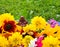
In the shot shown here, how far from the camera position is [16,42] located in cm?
217

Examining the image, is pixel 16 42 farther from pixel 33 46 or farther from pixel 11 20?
pixel 11 20

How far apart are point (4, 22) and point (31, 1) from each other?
15.4 feet

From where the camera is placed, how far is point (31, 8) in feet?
21.6

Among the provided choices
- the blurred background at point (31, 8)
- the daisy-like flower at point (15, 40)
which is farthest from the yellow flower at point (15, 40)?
the blurred background at point (31, 8)

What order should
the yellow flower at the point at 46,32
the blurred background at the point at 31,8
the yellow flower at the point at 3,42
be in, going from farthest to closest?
the blurred background at the point at 31,8 < the yellow flower at the point at 46,32 < the yellow flower at the point at 3,42

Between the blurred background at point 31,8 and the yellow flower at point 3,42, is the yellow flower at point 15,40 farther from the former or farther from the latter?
the blurred background at point 31,8

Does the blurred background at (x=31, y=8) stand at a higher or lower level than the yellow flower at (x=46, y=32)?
lower

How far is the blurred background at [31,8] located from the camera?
6195 millimetres

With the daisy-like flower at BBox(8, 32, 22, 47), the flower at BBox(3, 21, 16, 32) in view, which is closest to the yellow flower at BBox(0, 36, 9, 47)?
the daisy-like flower at BBox(8, 32, 22, 47)

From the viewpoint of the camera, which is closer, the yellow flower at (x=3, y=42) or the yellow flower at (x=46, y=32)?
the yellow flower at (x=3, y=42)

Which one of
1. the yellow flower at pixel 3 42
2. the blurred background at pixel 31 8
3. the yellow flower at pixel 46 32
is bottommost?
the blurred background at pixel 31 8

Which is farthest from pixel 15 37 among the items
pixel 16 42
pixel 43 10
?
pixel 43 10

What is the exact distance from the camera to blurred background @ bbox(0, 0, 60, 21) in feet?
20.3

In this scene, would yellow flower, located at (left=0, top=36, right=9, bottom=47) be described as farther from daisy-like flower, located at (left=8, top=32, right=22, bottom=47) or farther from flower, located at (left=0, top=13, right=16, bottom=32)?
flower, located at (left=0, top=13, right=16, bottom=32)
